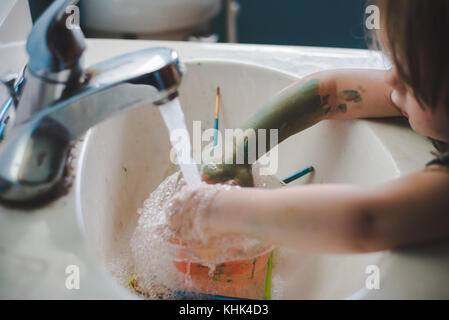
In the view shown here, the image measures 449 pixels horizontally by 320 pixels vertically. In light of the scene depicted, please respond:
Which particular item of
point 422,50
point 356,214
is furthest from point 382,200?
point 422,50

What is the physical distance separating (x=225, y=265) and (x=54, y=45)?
0.95 ft

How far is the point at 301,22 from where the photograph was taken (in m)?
1.45

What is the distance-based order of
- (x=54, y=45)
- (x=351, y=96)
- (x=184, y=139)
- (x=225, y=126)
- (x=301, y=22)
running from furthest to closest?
(x=301, y=22) < (x=225, y=126) < (x=351, y=96) < (x=184, y=139) < (x=54, y=45)

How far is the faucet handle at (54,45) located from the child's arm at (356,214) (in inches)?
7.2

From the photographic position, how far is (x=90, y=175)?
451 millimetres

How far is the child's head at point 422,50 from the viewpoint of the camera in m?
0.33

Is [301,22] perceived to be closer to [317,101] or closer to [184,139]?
[317,101]

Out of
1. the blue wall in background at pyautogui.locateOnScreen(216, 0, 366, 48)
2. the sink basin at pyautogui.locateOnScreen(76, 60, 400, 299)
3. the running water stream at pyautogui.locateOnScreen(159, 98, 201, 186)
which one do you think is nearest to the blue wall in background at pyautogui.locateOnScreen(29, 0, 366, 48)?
the blue wall in background at pyautogui.locateOnScreen(216, 0, 366, 48)

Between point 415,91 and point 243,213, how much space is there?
19cm

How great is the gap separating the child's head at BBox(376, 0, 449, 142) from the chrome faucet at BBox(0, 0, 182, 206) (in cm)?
19

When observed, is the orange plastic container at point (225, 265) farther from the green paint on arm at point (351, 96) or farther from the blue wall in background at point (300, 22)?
the blue wall in background at point (300, 22)

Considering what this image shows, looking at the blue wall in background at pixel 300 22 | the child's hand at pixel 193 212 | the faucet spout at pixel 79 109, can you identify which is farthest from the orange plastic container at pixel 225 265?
the blue wall in background at pixel 300 22
